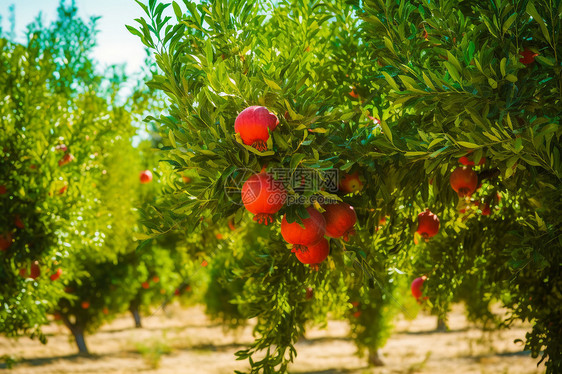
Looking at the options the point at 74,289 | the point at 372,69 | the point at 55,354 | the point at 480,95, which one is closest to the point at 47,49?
the point at 372,69

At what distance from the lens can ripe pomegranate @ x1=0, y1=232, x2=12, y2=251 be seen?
176 inches

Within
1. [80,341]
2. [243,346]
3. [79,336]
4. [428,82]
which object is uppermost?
[428,82]

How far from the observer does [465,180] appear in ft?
7.05

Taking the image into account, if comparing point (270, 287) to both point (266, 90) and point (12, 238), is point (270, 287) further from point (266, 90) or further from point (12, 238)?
point (12, 238)

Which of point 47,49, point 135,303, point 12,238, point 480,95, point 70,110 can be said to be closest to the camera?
point 480,95

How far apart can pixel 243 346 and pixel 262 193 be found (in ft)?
43.2

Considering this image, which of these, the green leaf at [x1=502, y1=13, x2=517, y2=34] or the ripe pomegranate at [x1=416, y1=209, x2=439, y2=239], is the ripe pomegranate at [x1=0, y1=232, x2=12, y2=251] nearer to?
the ripe pomegranate at [x1=416, y1=209, x2=439, y2=239]

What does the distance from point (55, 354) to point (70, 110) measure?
10475 mm

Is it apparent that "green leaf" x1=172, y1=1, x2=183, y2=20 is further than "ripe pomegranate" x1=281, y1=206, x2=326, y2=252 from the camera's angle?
Yes

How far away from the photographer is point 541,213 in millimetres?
1983

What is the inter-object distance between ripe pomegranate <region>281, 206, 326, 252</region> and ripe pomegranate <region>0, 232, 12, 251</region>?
3.95 m

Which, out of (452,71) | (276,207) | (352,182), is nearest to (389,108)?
(352,182)

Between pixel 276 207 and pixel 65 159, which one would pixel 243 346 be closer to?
pixel 65 159

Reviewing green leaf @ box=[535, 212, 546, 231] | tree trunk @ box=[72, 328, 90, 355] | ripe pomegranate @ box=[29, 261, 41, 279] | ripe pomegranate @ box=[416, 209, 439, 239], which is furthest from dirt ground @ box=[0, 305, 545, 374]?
green leaf @ box=[535, 212, 546, 231]
